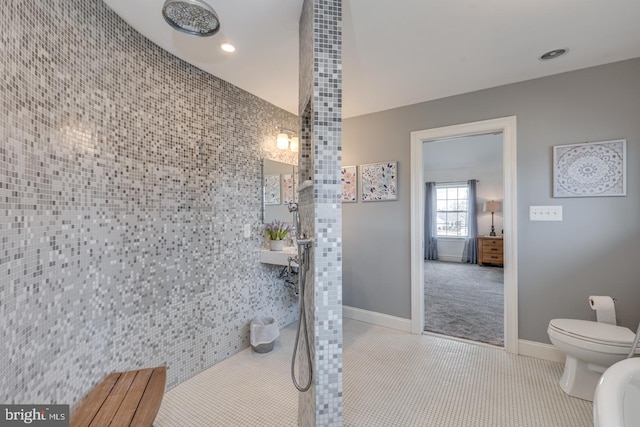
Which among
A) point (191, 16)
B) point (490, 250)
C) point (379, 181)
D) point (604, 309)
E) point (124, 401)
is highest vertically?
point (191, 16)

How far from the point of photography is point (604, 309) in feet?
6.64

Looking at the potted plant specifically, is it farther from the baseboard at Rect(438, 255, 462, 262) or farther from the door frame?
the baseboard at Rect(438, 255, 462, 262)

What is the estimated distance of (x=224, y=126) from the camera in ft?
7.88

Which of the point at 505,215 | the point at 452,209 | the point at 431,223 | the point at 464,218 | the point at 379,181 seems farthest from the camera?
the point at 431,223

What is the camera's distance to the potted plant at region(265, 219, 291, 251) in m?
2.75

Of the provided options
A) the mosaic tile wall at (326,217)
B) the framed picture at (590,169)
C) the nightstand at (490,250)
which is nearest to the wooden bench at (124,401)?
the mosaic tile wall at (326,217)

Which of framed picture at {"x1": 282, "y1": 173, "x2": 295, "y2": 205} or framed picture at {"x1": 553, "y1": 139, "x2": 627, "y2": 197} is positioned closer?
framed picture at {"x1": 553, "y1": 139, "x2": 627, "y2": 197}

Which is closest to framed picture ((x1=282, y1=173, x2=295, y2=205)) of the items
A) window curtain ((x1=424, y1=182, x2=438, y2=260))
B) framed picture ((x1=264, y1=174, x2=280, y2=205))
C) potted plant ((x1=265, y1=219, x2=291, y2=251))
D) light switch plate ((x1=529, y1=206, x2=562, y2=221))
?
framed picture ((x1=264, y1=174, x2=280, y2=205))

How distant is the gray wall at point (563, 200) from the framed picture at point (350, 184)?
1.78ft

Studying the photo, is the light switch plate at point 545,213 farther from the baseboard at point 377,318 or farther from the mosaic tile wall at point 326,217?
the mosaic tile wall at point 326,217

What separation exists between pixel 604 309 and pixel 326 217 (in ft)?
7.38

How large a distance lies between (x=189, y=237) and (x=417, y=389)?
1974 millimetres

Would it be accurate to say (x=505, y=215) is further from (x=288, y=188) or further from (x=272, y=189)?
(x=272, y=189)

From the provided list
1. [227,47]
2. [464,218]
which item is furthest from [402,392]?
[464,218]
